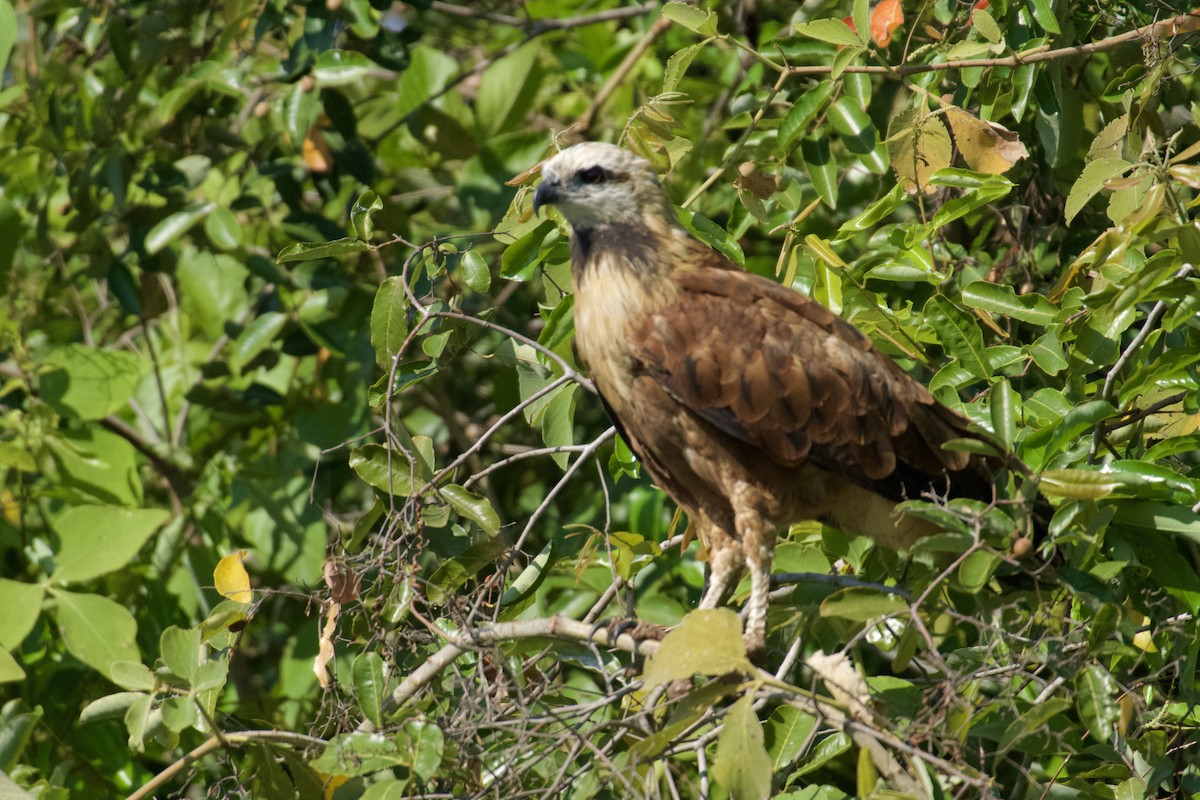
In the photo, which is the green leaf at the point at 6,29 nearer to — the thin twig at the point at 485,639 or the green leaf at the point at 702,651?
the thin twig at the point at 485,639

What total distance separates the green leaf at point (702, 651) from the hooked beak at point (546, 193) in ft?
4.01

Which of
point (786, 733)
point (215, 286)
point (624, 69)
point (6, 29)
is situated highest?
point (6, 29)

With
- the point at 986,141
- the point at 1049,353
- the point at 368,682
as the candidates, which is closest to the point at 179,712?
the point at 368,682

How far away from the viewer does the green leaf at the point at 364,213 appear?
8.80 feet

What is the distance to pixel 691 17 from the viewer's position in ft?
Result: 9.22

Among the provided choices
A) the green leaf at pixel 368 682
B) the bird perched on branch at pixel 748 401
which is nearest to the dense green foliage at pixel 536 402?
the green leaf at pixel 368 682

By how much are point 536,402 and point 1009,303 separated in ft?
3.63


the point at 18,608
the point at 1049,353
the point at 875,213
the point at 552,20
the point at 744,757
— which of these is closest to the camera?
the point at 744,757

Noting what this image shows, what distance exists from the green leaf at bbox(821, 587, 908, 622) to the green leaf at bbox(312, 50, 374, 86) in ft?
8.04

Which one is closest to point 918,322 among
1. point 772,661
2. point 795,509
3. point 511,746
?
point 795,509

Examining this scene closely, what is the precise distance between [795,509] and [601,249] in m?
0.76

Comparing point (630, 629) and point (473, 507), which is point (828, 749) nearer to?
point (630, 629)

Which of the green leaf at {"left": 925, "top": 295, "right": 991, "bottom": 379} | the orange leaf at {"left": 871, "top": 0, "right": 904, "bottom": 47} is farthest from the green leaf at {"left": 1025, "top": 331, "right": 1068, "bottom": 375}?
the orange leaf at {"left": 871, "top": 0, "right": 904, "bottom": 47}

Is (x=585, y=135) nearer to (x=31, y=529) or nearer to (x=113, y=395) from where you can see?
(x=113, y=395)
